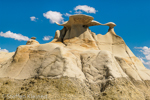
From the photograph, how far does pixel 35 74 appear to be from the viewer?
858 centimetres

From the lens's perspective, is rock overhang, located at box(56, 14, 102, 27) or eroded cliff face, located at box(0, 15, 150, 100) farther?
rock overhang, located at box(56, 14, 102, 27)

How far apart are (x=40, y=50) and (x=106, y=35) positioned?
722 cm

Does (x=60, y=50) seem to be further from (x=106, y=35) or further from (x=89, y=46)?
(x=106, y=35)

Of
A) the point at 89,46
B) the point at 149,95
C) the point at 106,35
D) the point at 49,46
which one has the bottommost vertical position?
→ the point at 149,95

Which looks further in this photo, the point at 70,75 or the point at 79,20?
the point at 79,20

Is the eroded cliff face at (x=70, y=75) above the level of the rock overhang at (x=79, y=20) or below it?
below

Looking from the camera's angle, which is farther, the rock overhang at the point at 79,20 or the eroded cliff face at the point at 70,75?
the rock overhang at the point at 79,20

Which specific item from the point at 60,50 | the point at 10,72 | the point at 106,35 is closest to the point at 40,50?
Result: the point at 60,50

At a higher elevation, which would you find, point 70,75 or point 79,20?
point 79,20

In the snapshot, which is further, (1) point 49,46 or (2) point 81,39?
(2) point 81,39

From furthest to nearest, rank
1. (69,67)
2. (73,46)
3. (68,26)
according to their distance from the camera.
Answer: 1. (68,26)
2. (73,46)
3. (69,67)

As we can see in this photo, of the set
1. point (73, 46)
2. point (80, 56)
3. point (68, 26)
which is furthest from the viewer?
point (68, 26)

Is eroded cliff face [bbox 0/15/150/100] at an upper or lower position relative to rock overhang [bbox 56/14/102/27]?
lower

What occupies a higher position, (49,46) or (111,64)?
(49,46)
